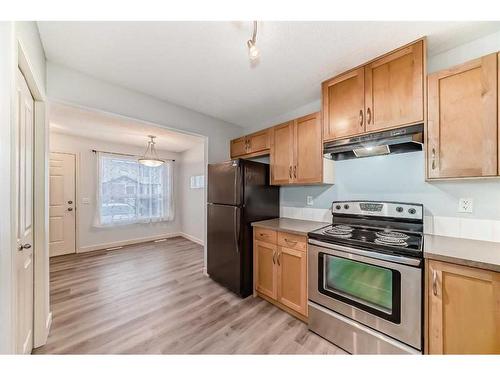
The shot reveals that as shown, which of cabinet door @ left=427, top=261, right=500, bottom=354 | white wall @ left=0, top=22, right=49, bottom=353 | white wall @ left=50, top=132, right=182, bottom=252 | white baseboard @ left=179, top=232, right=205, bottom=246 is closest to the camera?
white wall @ left=0, top=22, right=49, bottom=353

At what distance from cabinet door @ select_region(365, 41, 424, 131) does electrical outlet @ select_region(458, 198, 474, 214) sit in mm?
717

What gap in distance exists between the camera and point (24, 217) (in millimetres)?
1299

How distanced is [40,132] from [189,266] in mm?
2519

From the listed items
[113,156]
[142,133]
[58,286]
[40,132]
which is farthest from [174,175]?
[40,132]

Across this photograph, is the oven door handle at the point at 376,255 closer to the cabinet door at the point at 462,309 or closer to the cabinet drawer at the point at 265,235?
the cabinet door at the point at 462,309

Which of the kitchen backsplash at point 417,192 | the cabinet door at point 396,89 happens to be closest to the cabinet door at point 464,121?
the cabinet door at point 396,89

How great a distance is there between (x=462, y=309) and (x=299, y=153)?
5.57ft

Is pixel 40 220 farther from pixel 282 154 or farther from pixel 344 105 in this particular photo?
pixel 344 105

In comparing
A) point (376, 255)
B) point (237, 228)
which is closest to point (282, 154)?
point (237, 228)

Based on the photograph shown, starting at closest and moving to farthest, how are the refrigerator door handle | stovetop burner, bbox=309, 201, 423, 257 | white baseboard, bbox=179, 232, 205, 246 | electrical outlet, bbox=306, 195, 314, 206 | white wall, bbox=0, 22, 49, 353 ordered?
white wall, bbox=0, 22, 49, 353
stovetop burner, bbox=309, 201, 423, 257
the refrigerator door handle
electrical outlet, bbox=306, 195, 314, 206
white baseboard, bbox=179, 232, 205, 246

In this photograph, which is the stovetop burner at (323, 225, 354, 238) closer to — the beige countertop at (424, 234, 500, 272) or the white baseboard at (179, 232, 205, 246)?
the beige countertop at (424, 234, 500, 272)

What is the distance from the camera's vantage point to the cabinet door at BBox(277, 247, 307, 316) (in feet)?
6.15

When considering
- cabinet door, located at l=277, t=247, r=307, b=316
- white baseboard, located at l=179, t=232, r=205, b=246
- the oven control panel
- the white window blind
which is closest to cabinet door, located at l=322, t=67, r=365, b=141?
the oven control panel

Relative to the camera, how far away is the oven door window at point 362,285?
4.37 ft
